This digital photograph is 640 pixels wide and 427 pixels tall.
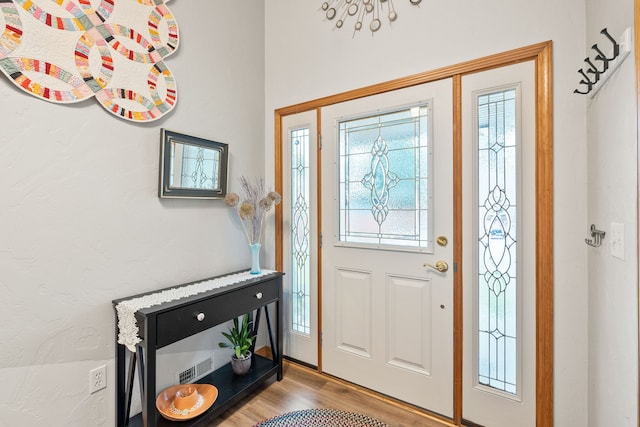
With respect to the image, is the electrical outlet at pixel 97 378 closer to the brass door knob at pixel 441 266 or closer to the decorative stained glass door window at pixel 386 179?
the decorative stained glass door window at pixel 386 179

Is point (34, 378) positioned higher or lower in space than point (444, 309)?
lower

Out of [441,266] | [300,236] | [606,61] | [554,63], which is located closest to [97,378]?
[300,236]

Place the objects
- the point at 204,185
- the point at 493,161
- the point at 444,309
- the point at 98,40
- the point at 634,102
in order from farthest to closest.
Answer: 1. the point at 204,185
2. the point at 444,309
3. the point at 493,161
4. the point at 98,40
5. the point at 634,102

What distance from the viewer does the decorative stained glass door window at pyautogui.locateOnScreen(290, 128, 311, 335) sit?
2375mm

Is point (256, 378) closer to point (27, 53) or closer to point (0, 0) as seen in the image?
point (27, 53)

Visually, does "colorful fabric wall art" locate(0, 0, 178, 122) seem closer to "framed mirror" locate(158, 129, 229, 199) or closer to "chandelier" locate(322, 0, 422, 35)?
"framed mirror" locate(158, 129, 229, 199)

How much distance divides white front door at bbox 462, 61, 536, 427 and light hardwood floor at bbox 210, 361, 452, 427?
0.38 m

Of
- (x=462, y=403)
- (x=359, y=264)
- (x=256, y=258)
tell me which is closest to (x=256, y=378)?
(x=256, y=258)

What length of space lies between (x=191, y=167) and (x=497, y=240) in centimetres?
189

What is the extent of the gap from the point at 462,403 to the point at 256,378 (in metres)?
1.30

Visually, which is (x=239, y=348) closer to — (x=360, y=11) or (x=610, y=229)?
(x=610, y=229)

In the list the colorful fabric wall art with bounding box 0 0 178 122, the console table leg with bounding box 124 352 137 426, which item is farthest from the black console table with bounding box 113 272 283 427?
the colorful fabric wall art with bounding box 0 0 178 122

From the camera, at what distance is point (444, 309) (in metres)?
1.80

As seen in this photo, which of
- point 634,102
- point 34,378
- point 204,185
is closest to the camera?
point 634,102
